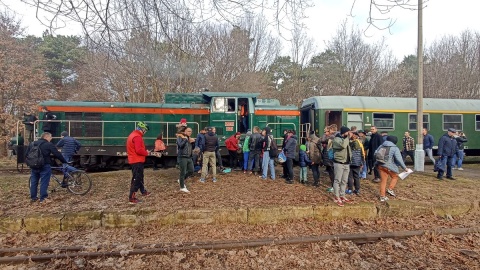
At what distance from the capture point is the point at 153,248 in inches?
164

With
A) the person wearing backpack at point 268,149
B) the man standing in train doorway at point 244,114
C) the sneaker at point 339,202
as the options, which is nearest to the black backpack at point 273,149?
the person wearing backpack at point 268,149

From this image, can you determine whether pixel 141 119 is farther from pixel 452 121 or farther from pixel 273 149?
pixel 452 121

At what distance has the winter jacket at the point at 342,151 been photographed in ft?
19.5

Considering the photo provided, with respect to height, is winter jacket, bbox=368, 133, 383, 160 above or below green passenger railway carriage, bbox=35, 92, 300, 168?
below

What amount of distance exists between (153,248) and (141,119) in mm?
8209

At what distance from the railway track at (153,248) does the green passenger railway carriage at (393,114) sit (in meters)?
8.73

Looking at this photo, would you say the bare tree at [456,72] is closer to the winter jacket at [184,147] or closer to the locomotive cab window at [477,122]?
the locomotive cab window at [477,122]

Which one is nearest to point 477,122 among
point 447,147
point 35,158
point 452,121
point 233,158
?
point 452,121

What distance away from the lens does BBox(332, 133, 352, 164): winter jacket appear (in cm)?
594

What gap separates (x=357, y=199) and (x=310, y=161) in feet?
5.79

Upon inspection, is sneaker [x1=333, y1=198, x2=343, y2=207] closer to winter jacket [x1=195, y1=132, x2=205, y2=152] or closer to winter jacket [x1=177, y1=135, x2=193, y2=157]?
winter jacket [x1=177, y1=135, x2=193, y2=157]

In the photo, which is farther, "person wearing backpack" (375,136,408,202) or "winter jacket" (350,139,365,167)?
"winter jacket" (350,139,365,167)

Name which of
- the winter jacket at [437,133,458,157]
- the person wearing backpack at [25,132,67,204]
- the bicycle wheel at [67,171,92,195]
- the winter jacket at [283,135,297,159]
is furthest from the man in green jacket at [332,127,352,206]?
the person wearing backpack at [25,132,67,204]

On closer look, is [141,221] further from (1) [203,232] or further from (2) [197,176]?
(2) [197,176]
